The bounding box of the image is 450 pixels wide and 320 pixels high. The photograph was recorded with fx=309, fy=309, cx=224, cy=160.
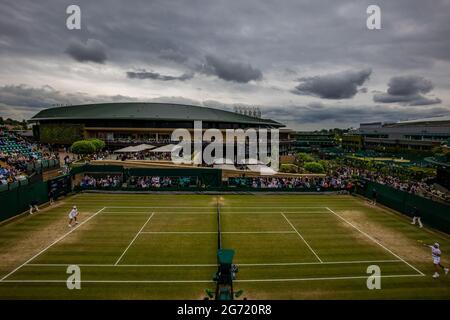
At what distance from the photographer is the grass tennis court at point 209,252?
12.4 m

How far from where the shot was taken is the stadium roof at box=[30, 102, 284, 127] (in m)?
73.9

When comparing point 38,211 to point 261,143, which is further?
point 261,143

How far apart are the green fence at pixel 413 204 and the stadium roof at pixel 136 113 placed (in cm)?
5344

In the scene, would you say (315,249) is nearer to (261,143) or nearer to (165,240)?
(165,240)

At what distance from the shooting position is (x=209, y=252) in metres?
16.4

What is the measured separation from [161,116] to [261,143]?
25402 millimetres

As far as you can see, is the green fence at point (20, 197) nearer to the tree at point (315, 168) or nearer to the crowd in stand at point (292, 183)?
the crowd in stand at point (292, 183)

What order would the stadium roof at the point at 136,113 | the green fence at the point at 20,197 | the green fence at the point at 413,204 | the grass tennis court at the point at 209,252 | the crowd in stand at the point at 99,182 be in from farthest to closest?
the stadium roof at the point at 136,113 → the crowd in stand at the point at 99,182 → the green fence at the point at 20,197 → the green fence at the point at 413,204 → the grass tennis court at the point at 209,252

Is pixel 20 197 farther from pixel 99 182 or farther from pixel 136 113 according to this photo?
pixel 136 113

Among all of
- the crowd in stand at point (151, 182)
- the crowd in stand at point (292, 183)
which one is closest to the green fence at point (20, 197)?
the crowd in stand at point (151, 182)

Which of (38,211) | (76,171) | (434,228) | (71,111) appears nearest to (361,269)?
(434,228)

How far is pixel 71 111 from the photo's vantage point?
266 feet

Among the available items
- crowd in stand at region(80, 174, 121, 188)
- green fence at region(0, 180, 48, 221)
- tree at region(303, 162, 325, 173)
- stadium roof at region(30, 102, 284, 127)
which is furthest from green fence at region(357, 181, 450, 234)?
stadium roof at region(30, 102, 284, 127)
